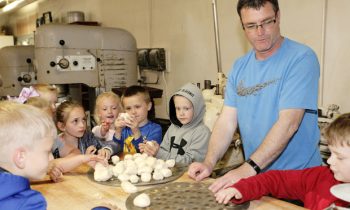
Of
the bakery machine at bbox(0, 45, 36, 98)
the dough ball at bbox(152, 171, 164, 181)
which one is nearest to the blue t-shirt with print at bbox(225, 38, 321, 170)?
the dough ball at bbox(152, 171, 164, 181)

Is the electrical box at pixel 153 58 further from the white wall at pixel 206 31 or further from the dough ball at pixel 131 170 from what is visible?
the dough ball at pixel 131 170

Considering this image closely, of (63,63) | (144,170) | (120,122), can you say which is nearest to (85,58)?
(63,63)

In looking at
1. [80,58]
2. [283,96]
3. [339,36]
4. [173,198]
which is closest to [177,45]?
[80,58]

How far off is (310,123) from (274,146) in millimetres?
240

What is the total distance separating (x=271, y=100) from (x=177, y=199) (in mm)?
624

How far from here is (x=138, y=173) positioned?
4.75 ft

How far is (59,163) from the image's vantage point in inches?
59.9

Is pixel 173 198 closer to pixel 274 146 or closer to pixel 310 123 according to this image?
pixel 274 146

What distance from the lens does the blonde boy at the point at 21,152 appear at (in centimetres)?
90

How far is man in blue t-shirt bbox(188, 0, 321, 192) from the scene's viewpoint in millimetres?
1426

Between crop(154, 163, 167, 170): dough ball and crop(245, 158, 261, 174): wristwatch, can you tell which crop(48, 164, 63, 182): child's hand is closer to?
crop(154, 163, 167, 170): dough ball

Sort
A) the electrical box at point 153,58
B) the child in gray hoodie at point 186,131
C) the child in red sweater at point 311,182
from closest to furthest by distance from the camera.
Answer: the child in red sweater at point 311,182 < the child in gray hoodie at point 186,131 < the electrical box at point 153,58

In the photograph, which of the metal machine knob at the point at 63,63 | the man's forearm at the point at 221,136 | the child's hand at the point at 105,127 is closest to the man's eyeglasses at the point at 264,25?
the man's forearm at the point at 221,136

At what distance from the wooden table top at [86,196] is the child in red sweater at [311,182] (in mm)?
53
